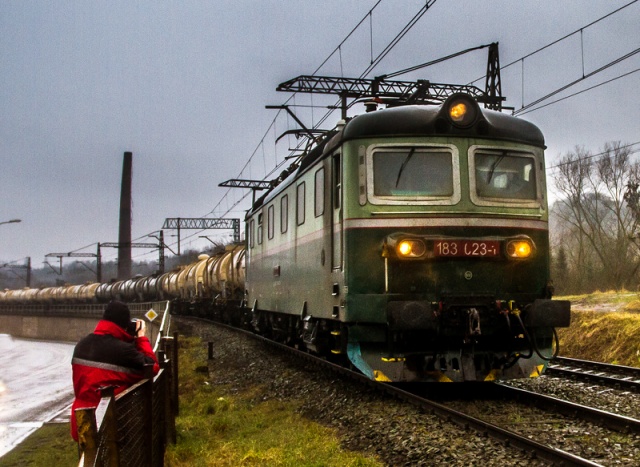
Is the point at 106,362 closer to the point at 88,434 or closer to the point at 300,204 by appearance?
the point at 88,434

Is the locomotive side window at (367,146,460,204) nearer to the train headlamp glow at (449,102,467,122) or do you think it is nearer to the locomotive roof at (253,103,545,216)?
the locomotive roof at (253,103,545,216)

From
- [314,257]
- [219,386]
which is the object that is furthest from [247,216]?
[314,257]

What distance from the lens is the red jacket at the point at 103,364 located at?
512 cm

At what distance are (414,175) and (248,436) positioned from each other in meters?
3.63

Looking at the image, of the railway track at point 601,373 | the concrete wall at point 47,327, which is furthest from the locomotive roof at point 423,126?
the concrete wall at point 47,327

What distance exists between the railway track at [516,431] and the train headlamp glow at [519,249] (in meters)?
1.60

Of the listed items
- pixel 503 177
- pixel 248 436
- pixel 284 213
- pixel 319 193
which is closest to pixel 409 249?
pixel 503 177

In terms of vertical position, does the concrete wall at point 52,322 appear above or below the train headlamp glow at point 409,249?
below

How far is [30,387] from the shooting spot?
38.0 metres

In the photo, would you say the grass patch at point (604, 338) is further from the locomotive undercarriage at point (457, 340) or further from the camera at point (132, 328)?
the camera at point (132, 328)

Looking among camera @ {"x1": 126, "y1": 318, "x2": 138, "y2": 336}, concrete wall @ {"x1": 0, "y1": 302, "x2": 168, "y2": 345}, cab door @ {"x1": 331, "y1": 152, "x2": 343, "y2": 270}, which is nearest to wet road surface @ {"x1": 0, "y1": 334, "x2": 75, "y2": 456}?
concrete wall @ {"x1": 0, "y1": 302, "x2": 168, "y2": 345}

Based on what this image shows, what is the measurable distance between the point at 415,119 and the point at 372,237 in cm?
157

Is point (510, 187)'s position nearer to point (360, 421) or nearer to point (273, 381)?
point (360, 421)

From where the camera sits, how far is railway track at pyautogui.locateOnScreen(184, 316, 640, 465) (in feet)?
18.7
